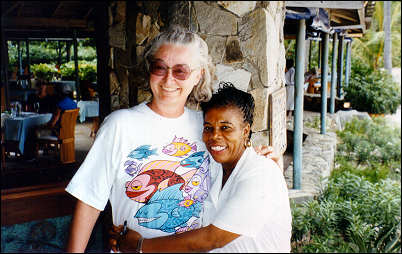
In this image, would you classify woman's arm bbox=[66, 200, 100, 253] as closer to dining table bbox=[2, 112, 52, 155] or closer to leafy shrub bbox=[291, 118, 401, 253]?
leafy shrub bbox=[291, 118, 401, 253]

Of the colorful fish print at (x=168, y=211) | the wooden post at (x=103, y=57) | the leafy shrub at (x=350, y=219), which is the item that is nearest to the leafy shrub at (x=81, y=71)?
the leafy shrub at (x=350, y=219)

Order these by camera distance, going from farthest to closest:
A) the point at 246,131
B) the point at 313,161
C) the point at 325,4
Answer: the point at 313,161 → the point at 325,4 → the point at 246,131

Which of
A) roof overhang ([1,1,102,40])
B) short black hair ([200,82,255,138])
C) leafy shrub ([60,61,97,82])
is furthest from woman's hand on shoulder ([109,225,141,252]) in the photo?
leafy shrub ([60,61,97,82])

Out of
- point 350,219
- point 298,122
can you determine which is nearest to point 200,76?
point 350,219

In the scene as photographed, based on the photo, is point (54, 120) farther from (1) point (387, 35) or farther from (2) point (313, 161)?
(1) point (387, 35)

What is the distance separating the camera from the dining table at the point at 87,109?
28.6 feet

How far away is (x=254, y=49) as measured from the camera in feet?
8.05

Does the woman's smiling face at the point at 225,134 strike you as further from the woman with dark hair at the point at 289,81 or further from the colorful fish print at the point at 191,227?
the woman with dark hair at the point at 289,81

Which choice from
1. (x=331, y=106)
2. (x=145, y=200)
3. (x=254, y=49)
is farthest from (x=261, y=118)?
(x=331, y=106)

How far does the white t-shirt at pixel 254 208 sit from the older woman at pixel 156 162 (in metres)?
0.19

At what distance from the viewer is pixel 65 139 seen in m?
6.13

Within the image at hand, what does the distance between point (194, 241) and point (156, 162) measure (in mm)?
343

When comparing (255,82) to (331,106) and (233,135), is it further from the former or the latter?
(331,106)

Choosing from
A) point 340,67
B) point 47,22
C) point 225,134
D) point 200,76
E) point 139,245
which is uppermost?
point 47,22
